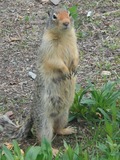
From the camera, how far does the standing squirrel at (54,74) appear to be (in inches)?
190

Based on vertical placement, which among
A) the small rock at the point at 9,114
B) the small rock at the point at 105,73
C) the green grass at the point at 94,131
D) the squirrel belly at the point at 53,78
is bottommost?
the small rock at the point at 9,114

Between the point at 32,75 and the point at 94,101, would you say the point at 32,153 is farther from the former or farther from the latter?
the point at 32,75

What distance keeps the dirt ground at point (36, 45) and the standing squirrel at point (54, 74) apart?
1.01ft

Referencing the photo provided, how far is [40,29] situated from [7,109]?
1786mm

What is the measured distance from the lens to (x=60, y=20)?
4.71 meters

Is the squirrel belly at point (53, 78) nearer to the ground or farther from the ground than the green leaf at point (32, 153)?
farther from the ground

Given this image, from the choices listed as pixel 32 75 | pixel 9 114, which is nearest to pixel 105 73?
pixel 32 75

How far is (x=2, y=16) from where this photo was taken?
7426mm

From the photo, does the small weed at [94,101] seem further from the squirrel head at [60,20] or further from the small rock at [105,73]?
the squirrel head at [60,20]

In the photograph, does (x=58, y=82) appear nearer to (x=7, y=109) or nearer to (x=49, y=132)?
(x=49, y=132)

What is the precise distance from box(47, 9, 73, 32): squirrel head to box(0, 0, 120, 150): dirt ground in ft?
3.60

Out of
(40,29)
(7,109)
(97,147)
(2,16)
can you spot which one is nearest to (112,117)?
(97,147)

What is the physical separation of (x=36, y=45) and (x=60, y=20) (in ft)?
6.80

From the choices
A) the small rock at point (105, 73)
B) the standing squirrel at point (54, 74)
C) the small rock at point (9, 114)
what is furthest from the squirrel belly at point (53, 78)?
the small rock at point (105, 73)
